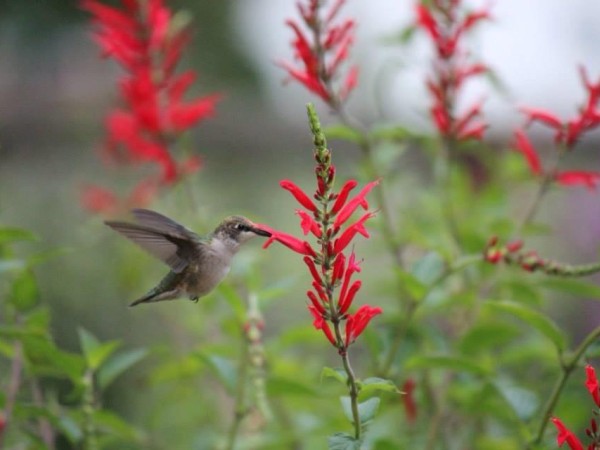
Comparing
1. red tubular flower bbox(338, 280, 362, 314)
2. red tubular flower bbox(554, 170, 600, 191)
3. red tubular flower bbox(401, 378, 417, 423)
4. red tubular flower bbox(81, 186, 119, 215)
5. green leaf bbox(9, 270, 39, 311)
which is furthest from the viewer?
red tubular flower bbox(81, 186, 119, 215)

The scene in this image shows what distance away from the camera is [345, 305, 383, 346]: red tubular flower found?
1.33 meters

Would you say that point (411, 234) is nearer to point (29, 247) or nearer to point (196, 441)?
point (196, 441)

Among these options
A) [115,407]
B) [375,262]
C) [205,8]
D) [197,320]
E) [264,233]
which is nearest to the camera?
[264,233]

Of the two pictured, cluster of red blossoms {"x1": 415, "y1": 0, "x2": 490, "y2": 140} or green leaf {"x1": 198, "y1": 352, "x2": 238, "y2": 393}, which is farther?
cluster of red blossoms {"x1": 415, "y1": 0, "x2": 490, "y2": 140}

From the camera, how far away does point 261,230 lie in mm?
1609

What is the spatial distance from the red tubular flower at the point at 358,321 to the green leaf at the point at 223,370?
2.00 feet

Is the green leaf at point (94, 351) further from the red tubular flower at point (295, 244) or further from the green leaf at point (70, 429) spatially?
the red tubular flower at point (295, 244)

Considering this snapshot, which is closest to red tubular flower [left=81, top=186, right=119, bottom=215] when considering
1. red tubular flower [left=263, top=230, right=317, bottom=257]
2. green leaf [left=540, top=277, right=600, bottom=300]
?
green leaf [left=540, top=277, right=600, bottom=300]

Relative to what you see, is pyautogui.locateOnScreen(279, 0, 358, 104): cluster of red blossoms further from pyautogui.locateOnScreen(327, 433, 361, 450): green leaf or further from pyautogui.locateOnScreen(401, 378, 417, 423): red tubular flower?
pyautogui.locateOnScreen(327, 433, 361, 450): green leaf

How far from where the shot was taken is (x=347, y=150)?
15.5 ft

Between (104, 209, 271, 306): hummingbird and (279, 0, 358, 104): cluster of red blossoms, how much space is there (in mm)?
447

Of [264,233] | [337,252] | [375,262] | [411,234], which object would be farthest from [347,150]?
[337,252]

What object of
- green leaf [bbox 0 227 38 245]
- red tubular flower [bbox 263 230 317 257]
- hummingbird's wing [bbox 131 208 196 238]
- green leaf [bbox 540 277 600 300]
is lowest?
green leaf [bbox 540 277 600 300]

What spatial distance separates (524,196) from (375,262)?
1145 mm
